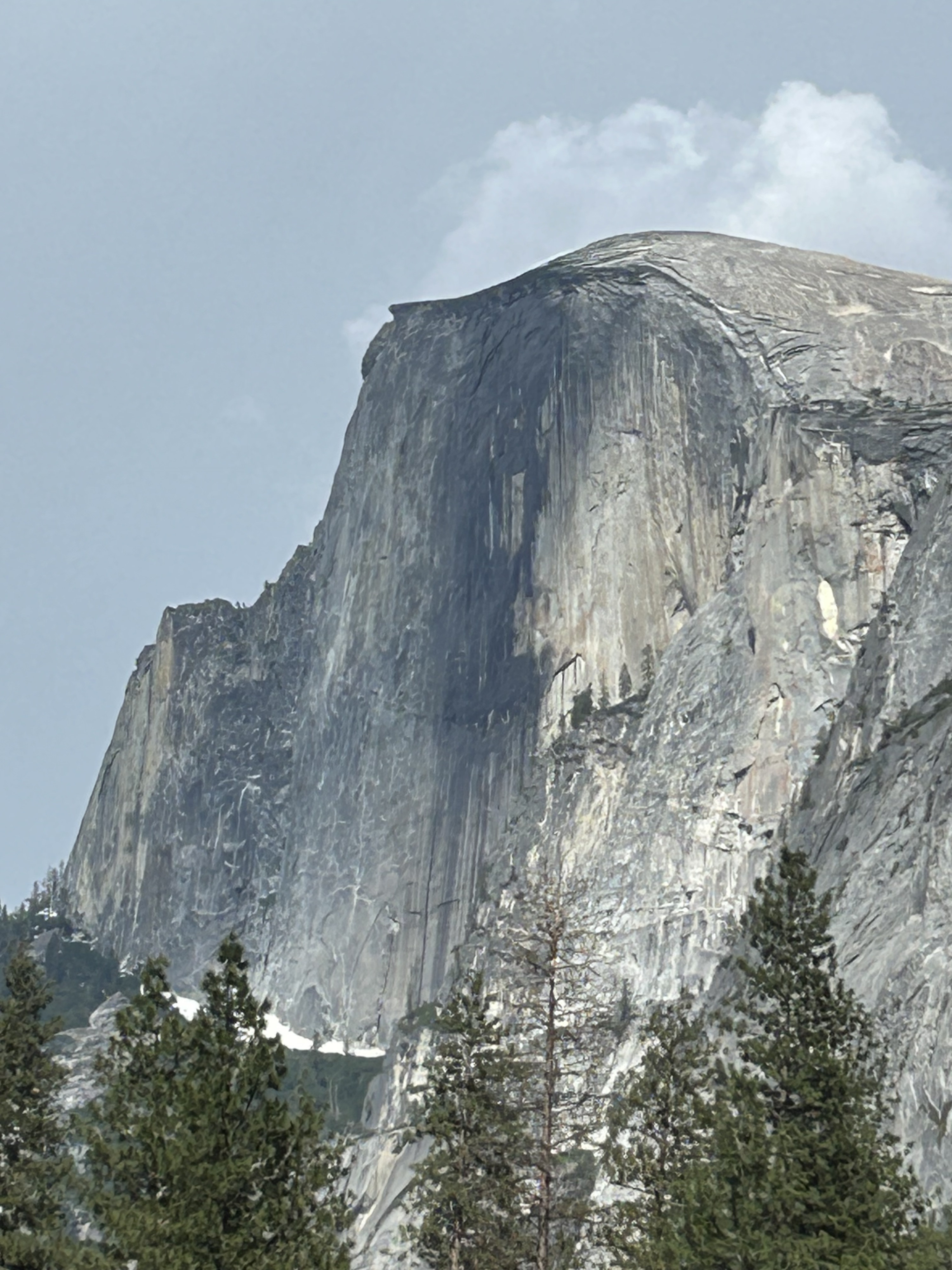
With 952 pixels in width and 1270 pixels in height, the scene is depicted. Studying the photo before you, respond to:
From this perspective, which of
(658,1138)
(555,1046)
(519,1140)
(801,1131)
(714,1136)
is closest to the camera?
(801,1131)

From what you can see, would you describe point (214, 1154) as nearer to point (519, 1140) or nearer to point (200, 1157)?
point (200, 1157)

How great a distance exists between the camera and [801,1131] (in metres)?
40.0

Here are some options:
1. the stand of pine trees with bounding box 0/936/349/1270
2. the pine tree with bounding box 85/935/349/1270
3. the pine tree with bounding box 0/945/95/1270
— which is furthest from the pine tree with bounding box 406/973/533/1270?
the pine tree with bounding box 0/945/95/1270

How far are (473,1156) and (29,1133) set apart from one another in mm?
11364

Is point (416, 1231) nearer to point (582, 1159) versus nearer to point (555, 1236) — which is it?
point (555, 1236)

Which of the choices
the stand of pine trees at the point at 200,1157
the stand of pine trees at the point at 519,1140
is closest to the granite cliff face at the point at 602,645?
the stand of pine trees at the point at 519,1140

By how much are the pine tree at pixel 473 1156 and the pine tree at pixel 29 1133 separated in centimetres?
936

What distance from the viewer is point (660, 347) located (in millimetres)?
153625

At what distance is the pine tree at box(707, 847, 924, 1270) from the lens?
38188 mm

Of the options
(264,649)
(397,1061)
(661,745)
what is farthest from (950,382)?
(264,649)

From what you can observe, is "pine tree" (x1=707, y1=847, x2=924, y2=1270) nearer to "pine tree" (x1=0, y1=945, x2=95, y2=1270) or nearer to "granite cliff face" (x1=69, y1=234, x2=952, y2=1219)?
"pine tree" (x1=0, y1=945, x2=95, y2=1270)

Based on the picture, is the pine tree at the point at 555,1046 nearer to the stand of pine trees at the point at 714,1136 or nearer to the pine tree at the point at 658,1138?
the stand of pine trees at the point at 714,1136

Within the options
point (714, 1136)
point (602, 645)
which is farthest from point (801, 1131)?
point (602, 645)

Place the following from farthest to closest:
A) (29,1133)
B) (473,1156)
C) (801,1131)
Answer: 1. (29,1133)
2. (473,1156)
3. (801,1131)
